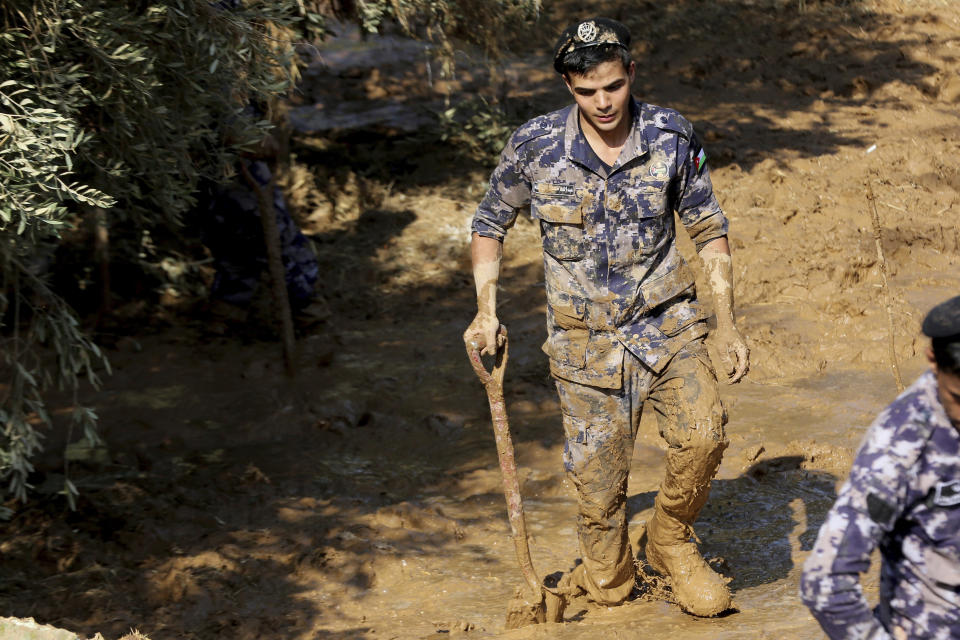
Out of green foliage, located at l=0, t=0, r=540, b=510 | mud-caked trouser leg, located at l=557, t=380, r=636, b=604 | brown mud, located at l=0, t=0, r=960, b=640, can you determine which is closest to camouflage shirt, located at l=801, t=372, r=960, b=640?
brown mud, located at l=0, t=0, r=960, b=640

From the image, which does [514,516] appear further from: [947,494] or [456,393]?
[456,393]

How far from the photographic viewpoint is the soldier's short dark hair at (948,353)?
1.92 meters

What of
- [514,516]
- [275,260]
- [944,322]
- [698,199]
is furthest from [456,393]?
[944,322]

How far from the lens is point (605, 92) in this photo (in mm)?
3764

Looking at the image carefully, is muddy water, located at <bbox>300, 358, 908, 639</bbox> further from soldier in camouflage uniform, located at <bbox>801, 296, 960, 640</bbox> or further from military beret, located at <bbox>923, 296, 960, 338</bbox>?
military beret, located at <bbox>923, 296, 960, 338</bbox>

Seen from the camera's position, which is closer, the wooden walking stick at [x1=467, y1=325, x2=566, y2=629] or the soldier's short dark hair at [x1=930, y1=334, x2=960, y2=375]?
the soldier's short dark hair at [x1=930, y1=334, x2=960, y2=375]

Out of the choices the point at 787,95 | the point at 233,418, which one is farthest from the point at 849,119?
the point at 233,418

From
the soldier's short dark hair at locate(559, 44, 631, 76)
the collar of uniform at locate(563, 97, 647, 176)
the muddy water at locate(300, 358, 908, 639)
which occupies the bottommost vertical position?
the muddy water at locate(300, 358, 908, 639)

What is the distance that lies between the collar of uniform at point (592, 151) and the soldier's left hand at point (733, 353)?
0.68 meters

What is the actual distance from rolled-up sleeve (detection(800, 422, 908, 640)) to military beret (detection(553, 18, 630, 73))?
211 cm

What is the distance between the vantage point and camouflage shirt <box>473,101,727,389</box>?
12.7 feet

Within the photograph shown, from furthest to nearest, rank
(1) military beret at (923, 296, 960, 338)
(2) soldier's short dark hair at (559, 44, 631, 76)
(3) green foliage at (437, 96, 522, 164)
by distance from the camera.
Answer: (3) green foliage at (437, 96, 522, 164), (2) soldier's short dark hair at (559, 44, 631, 76), (1) military beret at (923, 296, 960, 338)

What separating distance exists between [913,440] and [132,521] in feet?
15.6

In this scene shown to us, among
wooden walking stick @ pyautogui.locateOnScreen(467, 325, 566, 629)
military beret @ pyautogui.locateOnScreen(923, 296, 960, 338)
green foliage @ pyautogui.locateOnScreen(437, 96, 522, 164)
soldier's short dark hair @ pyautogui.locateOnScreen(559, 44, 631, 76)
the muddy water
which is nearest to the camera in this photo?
military beret @ pyautogui.locateOnScreen(923, 296, 960, 338)
